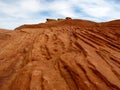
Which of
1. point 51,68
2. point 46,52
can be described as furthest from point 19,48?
point 51,68

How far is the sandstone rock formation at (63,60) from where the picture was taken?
6555 millimetres

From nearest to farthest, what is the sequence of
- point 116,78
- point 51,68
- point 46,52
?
point 116,78 → point 51,68 → point 46,52

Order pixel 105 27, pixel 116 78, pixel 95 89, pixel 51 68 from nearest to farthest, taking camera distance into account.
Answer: pixel 95 89 → pixel 116 78 → pixel 51 68 → pixel 105 27

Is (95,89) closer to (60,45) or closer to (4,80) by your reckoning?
(4,80)

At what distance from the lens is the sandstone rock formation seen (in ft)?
21.5

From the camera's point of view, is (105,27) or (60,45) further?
(105,27)

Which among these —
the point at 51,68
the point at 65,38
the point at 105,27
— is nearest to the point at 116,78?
the point at 51,68

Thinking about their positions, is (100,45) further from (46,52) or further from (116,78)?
(116,78)

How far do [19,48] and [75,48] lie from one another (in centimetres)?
204

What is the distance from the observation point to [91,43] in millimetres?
9312

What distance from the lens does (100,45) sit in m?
9.20

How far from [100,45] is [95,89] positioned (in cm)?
315

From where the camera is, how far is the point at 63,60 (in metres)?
7.54

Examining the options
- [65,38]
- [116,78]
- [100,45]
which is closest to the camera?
[116,78]
